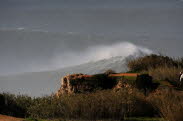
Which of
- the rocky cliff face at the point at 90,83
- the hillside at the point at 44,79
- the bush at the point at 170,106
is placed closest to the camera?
the bush at the point at 170,106

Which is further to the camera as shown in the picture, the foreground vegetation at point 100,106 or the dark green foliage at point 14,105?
the dark green foliage at point 14,105

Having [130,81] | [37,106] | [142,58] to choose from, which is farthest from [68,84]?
[142,58]

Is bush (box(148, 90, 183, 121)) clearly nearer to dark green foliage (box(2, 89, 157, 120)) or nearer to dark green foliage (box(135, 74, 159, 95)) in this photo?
dark green foliage (box(2, 89, 157, 120))

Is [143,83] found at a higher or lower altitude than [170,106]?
higher

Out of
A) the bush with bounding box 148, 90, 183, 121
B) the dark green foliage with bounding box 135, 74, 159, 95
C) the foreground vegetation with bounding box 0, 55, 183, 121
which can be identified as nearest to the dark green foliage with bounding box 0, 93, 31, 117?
the foreground vegetation with bounding box 0, 55, 183, 121

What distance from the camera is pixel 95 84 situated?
18672 millimetres

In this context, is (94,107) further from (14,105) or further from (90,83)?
(90,83)

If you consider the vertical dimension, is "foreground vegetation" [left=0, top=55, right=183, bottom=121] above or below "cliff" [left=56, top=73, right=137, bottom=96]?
below

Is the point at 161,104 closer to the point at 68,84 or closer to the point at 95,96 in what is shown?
the point at 95,96

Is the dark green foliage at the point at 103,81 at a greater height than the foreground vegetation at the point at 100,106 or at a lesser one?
greater

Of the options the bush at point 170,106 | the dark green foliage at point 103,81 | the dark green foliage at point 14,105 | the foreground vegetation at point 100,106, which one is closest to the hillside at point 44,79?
the dark green foliage at point 103,81

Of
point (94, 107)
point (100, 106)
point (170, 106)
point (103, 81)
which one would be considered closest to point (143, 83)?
point (103, 81)

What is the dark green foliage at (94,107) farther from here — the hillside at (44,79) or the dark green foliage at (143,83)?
the hillside at (44,79)

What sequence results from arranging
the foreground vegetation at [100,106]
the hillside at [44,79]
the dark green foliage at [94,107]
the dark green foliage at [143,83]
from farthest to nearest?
the hillside at [44,79] → the dark green foliage at [143,83] → the dark green foliage at [94,107] → the foreground vegetation at [100,106]
